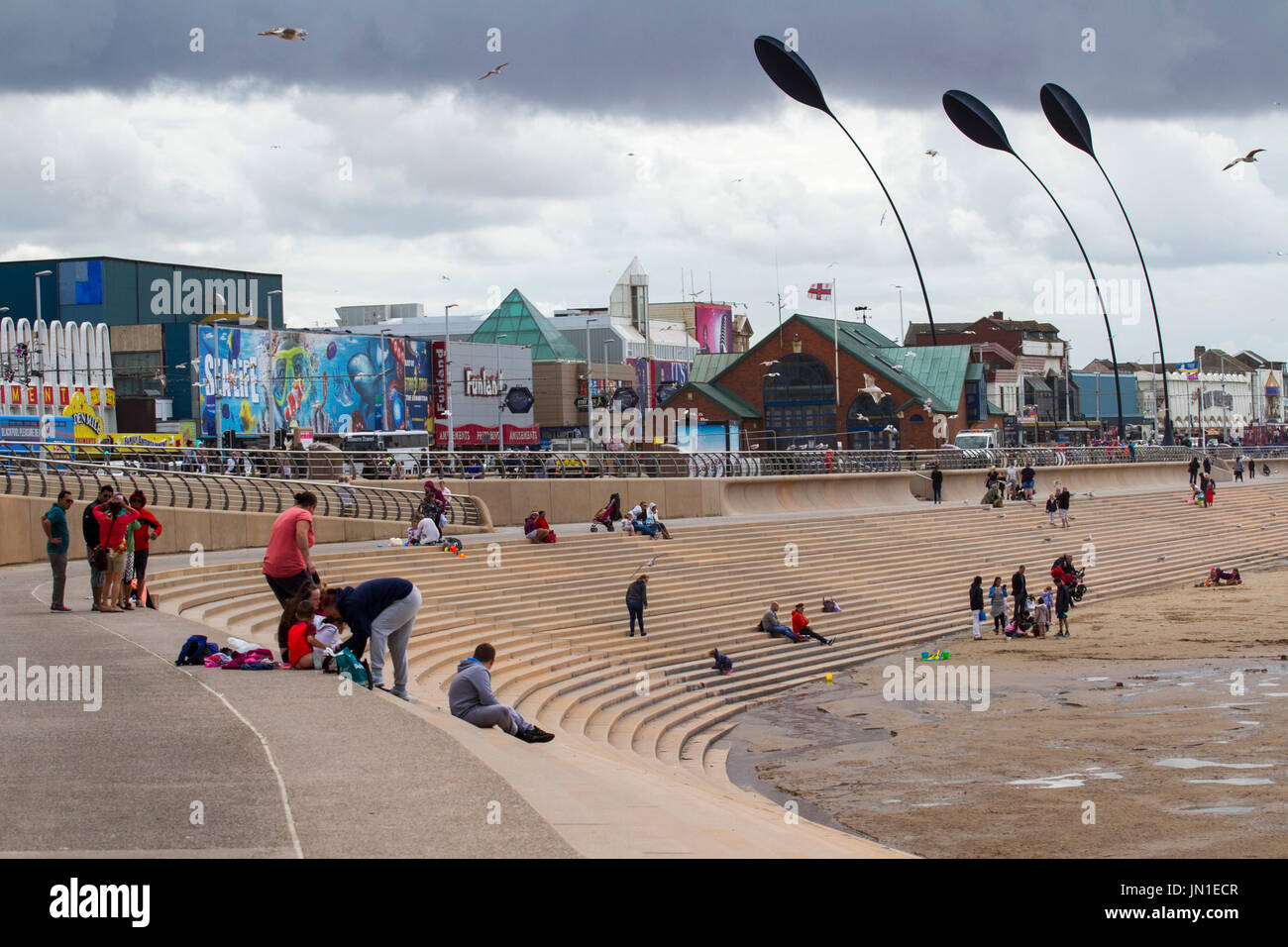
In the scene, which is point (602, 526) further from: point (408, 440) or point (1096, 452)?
point (1096, 452)

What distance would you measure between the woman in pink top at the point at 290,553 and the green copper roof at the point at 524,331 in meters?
86.6

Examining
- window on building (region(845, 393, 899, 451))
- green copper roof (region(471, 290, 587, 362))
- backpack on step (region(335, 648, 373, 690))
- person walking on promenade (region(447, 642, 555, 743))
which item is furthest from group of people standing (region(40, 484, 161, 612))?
green copper roof (region(471, 290, 587, 362))

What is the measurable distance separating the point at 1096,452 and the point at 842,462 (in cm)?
2146

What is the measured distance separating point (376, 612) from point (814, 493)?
106 ft

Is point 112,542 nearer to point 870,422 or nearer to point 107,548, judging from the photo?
point 107,548

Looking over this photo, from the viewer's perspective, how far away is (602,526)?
33.2 meters

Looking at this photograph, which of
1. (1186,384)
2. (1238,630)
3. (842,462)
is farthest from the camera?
(1186,384)

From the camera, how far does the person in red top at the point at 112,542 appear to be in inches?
619

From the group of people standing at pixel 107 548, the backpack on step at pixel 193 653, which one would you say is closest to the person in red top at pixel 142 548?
the group of people standing at pixel 107 548

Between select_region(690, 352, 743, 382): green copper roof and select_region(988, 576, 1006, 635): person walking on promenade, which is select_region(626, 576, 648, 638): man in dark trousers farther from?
select_region(690, 352, 743, 382): green copper roof

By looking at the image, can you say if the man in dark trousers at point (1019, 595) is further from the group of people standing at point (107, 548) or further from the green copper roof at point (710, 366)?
the green copper roof at point (710, 366)

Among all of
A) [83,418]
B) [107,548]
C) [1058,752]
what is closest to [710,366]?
[83,418]

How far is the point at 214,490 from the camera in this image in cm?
2694
